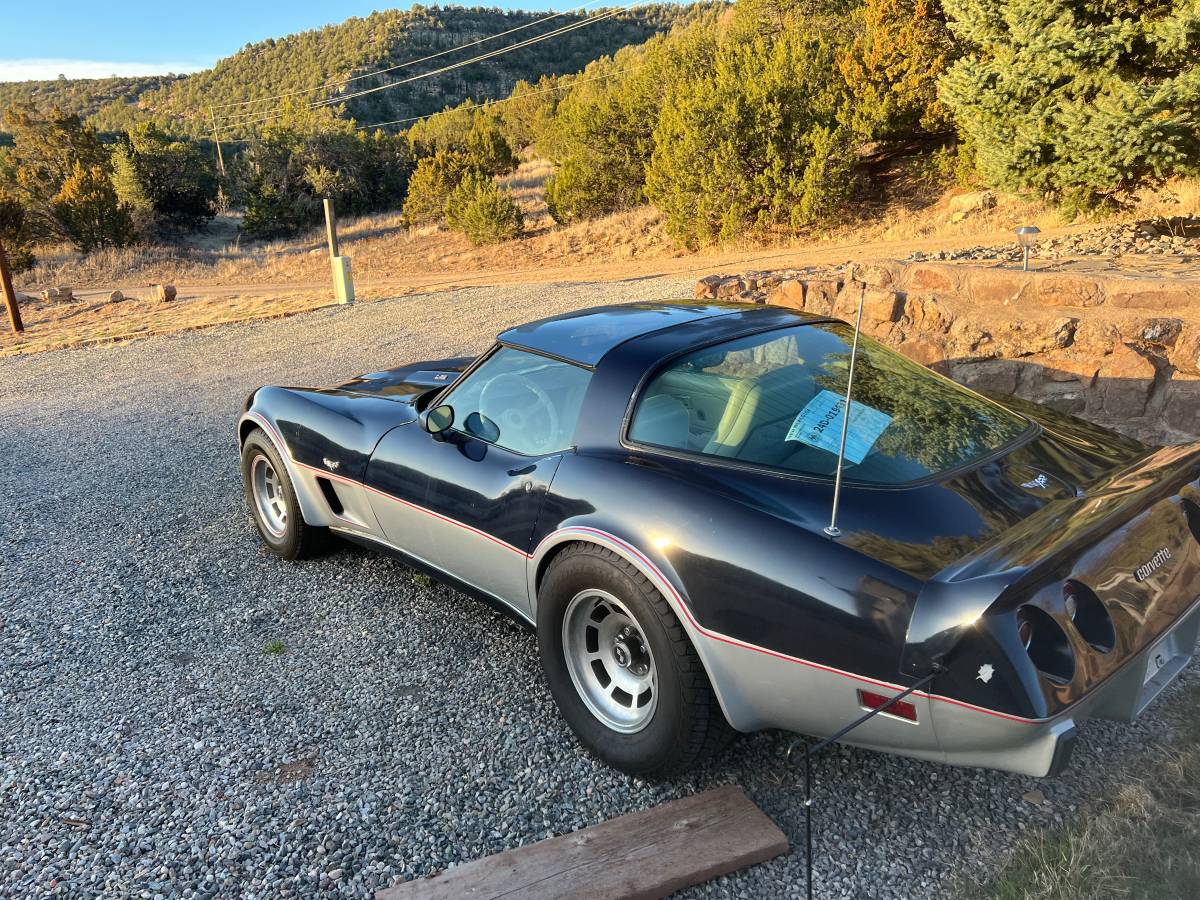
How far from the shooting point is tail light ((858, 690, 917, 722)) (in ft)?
6.19

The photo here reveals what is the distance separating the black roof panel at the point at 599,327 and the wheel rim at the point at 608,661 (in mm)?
864

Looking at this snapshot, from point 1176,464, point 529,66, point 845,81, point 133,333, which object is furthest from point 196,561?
point 529,66

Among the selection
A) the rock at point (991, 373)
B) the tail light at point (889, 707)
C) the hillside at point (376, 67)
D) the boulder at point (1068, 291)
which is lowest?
the rock at point (991, 373)

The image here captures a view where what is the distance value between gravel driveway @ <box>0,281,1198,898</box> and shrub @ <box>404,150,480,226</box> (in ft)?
84.8

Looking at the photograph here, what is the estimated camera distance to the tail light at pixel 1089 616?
6.23ft

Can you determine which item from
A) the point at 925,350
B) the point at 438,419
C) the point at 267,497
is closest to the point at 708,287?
the point at 925,350

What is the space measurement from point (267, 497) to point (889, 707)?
3558mm

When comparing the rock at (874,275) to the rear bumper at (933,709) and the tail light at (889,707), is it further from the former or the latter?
the tail light at (889,707)

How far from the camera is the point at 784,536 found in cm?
208

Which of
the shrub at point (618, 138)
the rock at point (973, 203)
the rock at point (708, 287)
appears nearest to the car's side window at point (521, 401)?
the rock at point (708, 287)

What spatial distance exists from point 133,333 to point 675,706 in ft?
46.4

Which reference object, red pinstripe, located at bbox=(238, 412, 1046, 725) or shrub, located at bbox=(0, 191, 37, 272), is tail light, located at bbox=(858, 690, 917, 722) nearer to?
red pinstripe, located at bbox=(238, 412, 1046, 725)

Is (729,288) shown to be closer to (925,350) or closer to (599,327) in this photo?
(925,350)

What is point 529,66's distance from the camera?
7100cm
